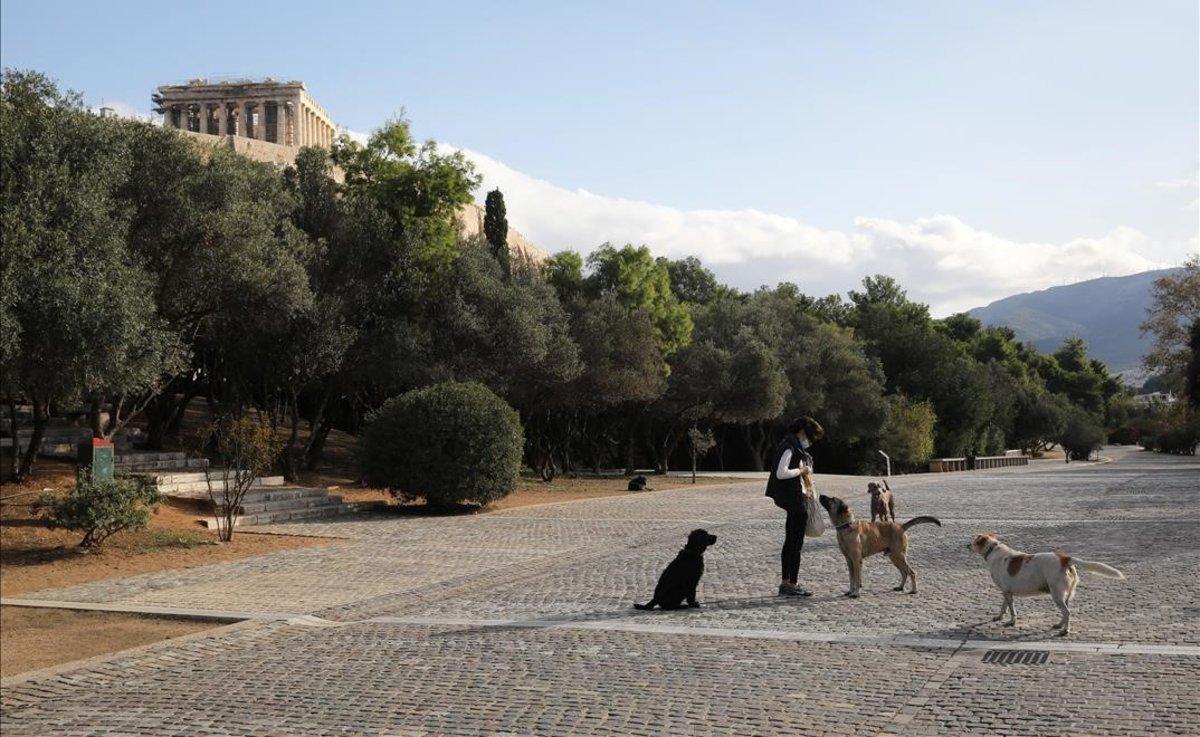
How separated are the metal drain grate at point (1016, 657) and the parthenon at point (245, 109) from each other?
111451mm

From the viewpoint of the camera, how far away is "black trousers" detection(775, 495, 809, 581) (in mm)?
10516

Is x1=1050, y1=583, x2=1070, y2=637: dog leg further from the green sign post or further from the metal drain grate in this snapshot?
the green sign post

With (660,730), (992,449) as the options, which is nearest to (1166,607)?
(660,730)

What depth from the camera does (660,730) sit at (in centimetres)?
580

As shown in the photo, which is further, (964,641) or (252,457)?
(252,457)

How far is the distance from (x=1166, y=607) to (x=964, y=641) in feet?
8.63

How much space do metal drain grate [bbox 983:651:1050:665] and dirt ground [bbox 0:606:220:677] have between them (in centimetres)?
645

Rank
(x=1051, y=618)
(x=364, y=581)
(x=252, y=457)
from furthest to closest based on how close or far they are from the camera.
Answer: (x=252, y=457) → (x=364, y=581) → (x=1051, y=618)

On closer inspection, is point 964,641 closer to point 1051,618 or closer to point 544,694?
point 1051,618

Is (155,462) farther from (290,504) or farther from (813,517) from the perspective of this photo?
(813,517)

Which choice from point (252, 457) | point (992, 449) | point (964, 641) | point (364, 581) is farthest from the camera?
point (992, 449)

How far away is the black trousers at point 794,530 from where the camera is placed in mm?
10516

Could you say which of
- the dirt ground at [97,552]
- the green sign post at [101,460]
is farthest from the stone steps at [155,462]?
the green sign post at [101,460]

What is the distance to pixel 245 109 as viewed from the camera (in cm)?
11500
